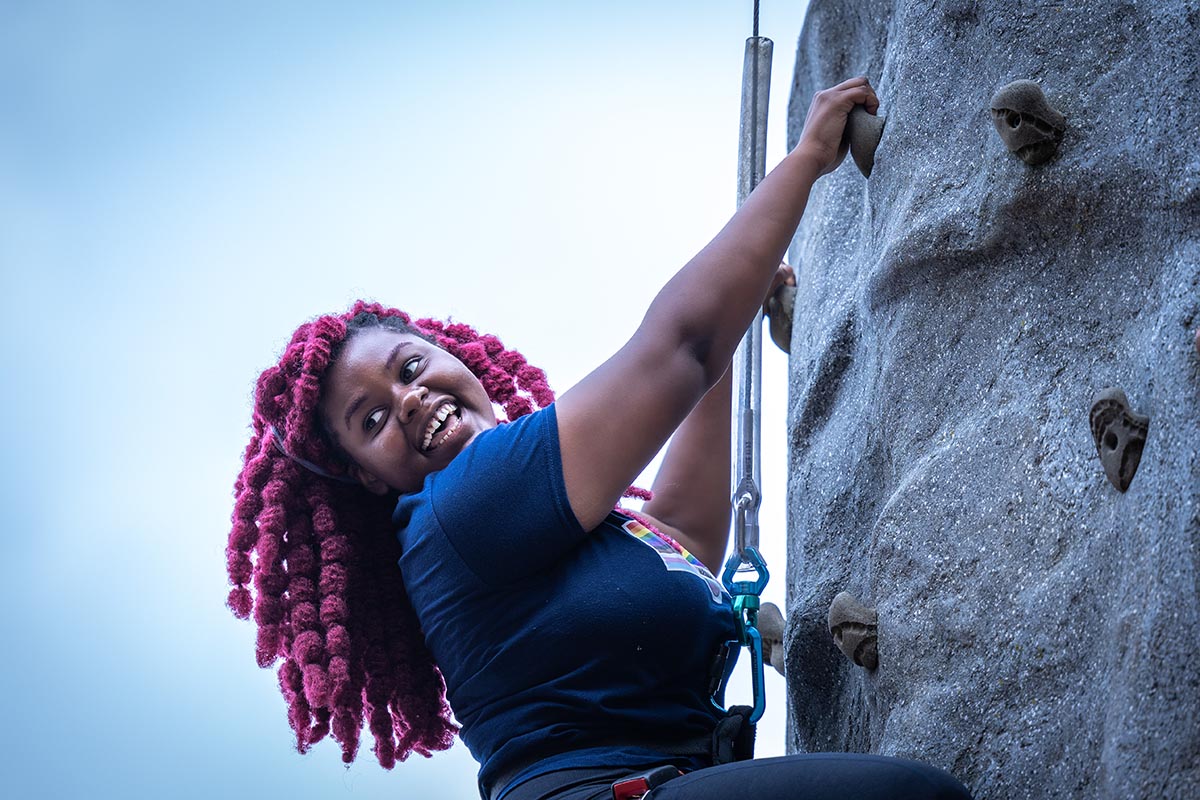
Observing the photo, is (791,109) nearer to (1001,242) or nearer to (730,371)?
(730,371)

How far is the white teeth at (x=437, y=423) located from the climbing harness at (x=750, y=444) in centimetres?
37

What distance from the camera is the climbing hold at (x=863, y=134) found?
1.72 m

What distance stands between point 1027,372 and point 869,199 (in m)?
0.46

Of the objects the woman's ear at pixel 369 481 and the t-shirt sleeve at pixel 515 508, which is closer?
the t-shirt sleeve at pixel 515 508

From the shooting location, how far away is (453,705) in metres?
1.54

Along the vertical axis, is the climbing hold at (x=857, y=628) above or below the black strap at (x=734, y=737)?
above

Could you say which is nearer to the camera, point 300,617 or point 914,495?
point 914,495

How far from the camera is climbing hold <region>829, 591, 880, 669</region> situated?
149 centimetres

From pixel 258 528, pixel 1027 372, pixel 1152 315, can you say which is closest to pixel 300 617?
pixel 258 528

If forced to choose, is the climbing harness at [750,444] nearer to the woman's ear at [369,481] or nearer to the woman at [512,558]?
the woman at [512,558]

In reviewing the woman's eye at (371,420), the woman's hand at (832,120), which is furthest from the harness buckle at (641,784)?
the woman's hand at (832,120)

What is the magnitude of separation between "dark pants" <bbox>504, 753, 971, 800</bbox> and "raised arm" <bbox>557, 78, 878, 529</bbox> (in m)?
0.31

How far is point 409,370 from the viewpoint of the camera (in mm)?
1715

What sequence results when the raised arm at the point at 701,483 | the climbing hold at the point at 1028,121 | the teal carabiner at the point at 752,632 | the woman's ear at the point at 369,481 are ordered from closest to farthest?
the climbing hold at the point at 1028,121, the teal carabiner at the point at 752,632, the woman's ear at the point at 369,481, the raised arm at the point at 701,483
